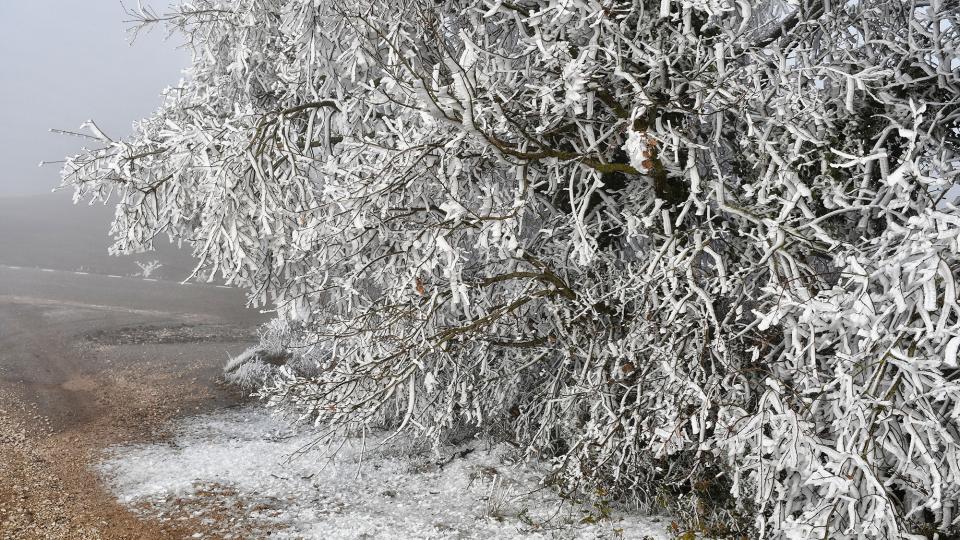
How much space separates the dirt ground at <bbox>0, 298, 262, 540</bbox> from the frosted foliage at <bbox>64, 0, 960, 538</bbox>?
2423 mm

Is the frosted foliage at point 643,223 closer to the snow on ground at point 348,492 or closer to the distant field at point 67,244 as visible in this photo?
the snow on ground at point 348,492

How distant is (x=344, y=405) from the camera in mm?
6199

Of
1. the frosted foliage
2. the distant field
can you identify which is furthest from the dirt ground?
the distant field

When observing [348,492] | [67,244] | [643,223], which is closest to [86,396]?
[348,492]

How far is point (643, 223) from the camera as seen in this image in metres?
5.40

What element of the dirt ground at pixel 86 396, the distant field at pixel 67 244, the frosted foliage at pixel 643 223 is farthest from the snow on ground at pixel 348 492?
the distant field at pixel 67 244

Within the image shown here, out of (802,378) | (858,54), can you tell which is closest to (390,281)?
(802,378)

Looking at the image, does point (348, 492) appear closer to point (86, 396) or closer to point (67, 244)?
point (86, 396)

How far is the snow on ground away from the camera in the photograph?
6031 mm

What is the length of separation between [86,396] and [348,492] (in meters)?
6.74

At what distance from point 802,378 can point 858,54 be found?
3083mm

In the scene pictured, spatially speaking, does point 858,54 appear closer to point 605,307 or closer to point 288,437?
point 605,307

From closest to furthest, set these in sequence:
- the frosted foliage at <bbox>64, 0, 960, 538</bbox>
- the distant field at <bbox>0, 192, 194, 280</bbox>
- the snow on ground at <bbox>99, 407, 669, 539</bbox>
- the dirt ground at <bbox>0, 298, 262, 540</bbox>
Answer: the frosted foliage at <bbox>64, 0, 960, 538</bbox> → the snow on ground at <bbox>99, 407, 669, 539</bbox> → the dirt ground at <bbox>0, 298, 262, 540</bbox> → the distant field at <bbox>0, 192, 194, 280</bbox>

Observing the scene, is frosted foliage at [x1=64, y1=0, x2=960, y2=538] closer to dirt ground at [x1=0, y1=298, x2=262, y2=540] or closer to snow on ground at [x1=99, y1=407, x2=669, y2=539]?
snow on ground at [x1=99, y1=407, x2=669, y2=539]
